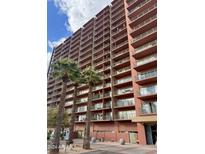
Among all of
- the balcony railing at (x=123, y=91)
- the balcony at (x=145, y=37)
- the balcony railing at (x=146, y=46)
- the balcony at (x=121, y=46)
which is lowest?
the balcony railing at (x=123, y=91)

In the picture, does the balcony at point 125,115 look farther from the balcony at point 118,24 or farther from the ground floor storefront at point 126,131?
the balcony at point 118,24

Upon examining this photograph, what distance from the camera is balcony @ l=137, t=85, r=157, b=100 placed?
17.8 metres

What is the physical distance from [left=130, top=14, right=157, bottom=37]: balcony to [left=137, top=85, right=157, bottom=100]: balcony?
6.87 metres

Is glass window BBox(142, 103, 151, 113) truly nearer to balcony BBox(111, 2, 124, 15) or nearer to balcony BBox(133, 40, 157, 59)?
balcony BBox(133, 40, 157, 59)

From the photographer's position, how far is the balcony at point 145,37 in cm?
1977

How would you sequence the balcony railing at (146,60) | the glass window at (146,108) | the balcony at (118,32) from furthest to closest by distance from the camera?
the balcony at (118,32) < the balcony railing at (146,60) < the glass window at (146,108)

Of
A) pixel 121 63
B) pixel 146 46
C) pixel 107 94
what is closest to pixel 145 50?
pixel 146 46

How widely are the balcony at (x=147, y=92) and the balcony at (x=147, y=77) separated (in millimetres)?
642

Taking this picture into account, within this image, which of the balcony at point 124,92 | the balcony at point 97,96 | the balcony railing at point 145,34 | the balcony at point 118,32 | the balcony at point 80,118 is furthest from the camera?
the balcony at point 80,118

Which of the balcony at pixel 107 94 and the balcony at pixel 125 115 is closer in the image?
the balcony at pixel 125 115

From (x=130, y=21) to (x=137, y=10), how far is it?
1547 millimetres

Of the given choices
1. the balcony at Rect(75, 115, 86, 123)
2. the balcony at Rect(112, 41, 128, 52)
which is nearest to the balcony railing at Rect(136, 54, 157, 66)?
the balcony at Rect(112, 41, 128, 52)

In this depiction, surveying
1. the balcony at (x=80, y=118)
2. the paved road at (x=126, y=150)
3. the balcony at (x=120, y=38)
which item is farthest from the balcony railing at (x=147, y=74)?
the balcony at (x=80, y=118)
